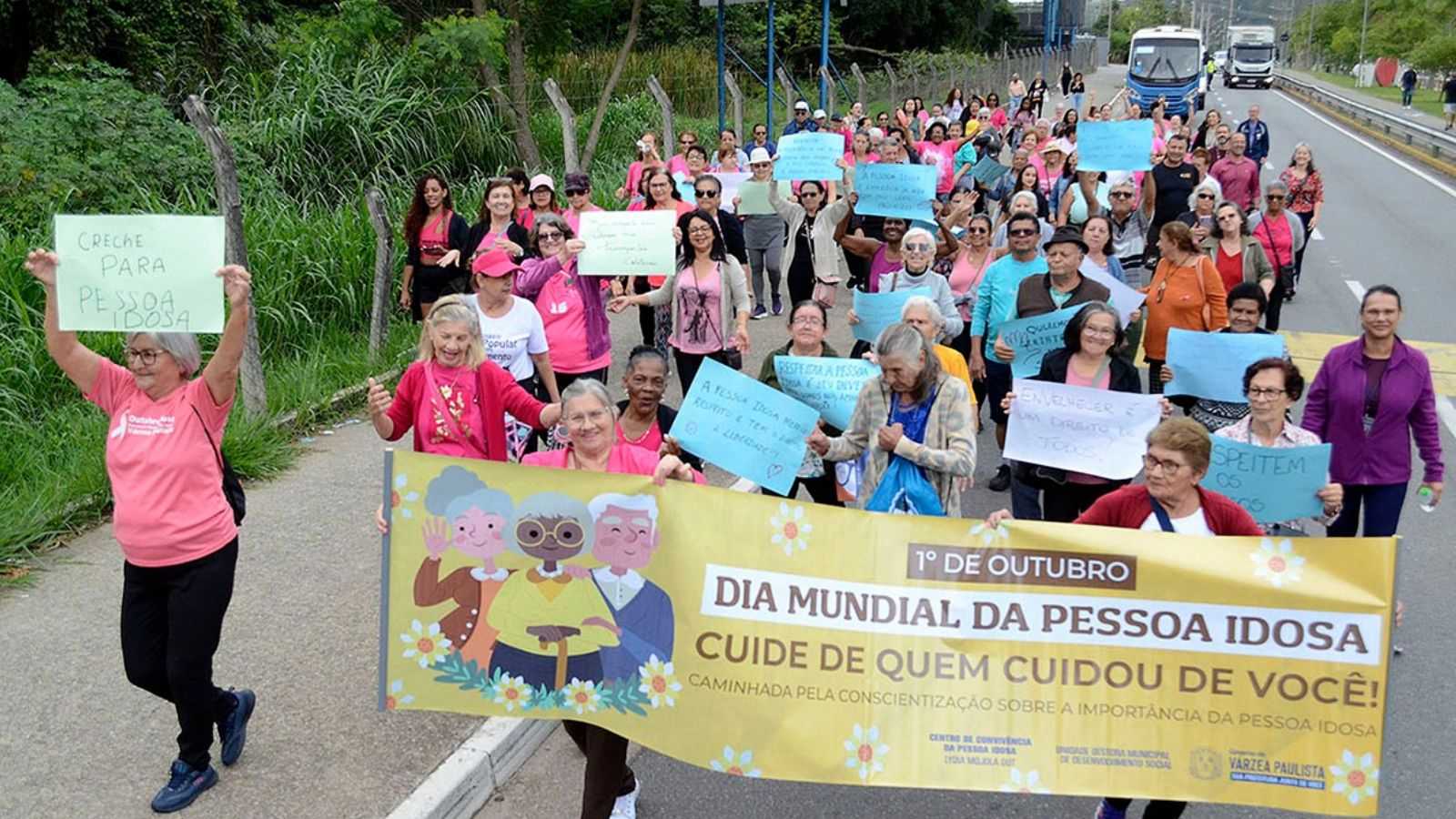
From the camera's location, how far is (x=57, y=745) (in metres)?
5.04

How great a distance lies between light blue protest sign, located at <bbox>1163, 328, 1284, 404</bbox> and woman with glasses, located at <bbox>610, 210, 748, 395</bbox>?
2394 millimetres

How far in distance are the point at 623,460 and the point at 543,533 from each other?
0.39m

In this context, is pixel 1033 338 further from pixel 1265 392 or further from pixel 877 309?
pixel 1265 392

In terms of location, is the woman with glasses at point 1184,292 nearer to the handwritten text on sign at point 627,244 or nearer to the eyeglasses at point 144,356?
the handwritten text on sign at point 627,244

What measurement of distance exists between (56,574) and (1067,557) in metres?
5.14

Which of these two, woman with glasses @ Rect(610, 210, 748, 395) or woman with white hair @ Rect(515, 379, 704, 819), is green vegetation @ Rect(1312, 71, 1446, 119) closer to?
woman with glasses @ Rect(610, 210, 748, 395)

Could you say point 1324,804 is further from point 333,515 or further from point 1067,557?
point 333,515

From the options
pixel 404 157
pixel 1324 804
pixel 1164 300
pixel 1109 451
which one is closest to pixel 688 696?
pixel 1324 804

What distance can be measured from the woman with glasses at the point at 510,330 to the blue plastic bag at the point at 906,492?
2.11 m

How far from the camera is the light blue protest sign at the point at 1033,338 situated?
707 cm

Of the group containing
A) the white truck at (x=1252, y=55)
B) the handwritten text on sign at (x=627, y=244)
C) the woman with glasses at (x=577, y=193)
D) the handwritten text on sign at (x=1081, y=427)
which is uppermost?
the white truck at (x=1252, y=55)

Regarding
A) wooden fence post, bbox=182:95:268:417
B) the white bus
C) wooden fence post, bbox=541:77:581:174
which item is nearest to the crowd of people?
wooden fence post, bbox=182:95:268:417

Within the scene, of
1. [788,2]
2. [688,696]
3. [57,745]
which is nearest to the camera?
[688,696]

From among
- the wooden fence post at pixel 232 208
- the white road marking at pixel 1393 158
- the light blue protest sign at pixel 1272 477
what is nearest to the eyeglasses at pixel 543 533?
the light blue protest sign at pixel 1272 477
